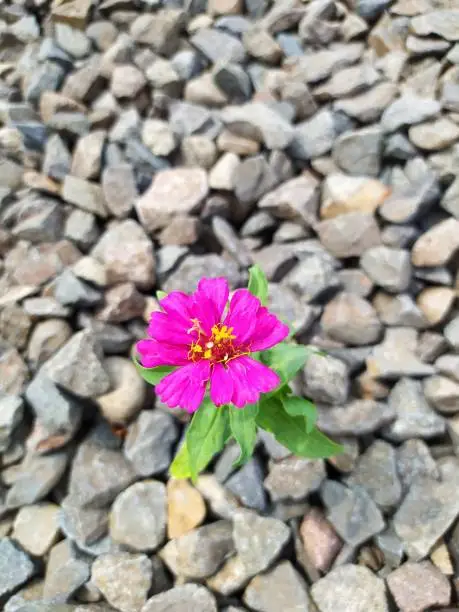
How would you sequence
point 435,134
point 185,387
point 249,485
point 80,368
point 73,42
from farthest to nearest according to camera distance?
point 73,42 → point 435,134 → point 80,368 → point 249,485 → point 185,387

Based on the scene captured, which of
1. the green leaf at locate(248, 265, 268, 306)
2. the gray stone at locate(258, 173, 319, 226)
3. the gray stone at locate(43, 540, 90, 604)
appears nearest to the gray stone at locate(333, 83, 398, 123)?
the gray stone at locate(258, 173, 319, 226)

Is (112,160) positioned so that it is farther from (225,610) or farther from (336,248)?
(225,610)

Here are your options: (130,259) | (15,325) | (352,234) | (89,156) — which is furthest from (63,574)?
(89,156)

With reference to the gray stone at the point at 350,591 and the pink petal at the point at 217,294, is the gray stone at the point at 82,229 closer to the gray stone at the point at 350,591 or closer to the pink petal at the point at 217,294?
the pink petal at the point at 217,294

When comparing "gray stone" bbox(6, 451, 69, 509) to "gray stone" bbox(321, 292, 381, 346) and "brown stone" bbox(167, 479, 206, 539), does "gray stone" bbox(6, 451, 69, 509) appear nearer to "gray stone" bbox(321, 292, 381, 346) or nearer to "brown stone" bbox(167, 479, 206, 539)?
"brown stone" bbox(167, 479, 206, 539)

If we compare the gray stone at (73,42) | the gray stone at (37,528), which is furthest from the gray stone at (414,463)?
the gray stone at (73,42)

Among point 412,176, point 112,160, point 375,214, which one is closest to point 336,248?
point 375,214

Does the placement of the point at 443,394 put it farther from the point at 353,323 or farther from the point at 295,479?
the point at 295,479
